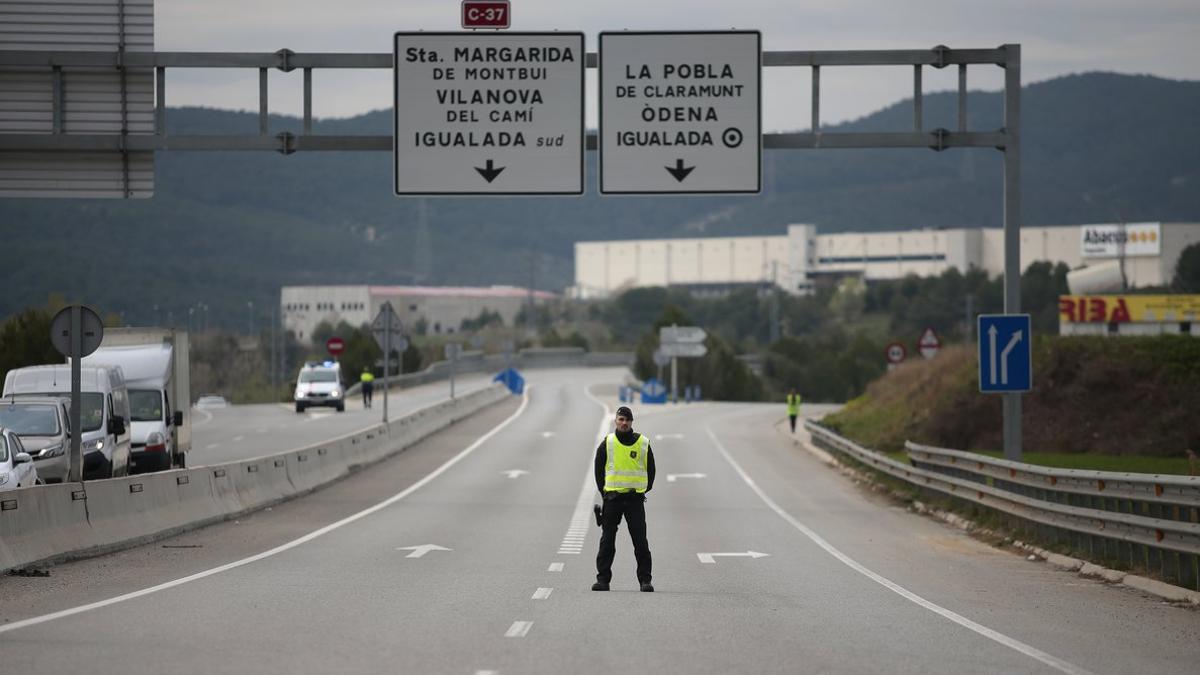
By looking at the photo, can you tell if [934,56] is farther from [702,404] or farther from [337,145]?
[702,404]

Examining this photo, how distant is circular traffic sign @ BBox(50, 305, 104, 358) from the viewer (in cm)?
2170

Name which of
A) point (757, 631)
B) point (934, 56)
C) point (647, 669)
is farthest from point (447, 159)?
point (647, 669)

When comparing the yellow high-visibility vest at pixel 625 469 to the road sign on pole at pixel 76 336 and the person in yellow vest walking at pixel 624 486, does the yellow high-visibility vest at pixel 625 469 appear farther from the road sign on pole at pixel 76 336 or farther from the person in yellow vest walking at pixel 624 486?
the road sign on pole at pixel 76 336

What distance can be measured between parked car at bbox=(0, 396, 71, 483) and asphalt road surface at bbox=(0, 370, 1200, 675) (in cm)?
301

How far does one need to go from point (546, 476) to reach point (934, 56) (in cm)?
1872

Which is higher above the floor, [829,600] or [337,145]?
[337,145]

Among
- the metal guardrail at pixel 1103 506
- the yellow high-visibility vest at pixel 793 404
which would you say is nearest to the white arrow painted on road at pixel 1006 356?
the metal guardrail at pixel 1103 506

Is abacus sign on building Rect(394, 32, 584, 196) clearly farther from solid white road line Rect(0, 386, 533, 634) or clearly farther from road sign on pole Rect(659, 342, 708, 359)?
road sign on pole Rect(659, 342, 708, 359)

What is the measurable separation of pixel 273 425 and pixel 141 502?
38.5 m

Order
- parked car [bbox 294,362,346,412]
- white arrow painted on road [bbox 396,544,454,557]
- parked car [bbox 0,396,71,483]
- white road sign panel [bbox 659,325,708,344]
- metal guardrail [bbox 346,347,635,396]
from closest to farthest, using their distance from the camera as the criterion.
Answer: white arrow painted on road [bbox 396,544,454,557], parked car [bbox 0,396,71,483], parked car [bbox 294,362,346,412], white road sign panel [bbox 659,325,708,344], metal guardrail [bbox 346,347,635,396]

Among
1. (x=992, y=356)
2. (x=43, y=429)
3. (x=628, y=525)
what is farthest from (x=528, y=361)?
(x=628, y=525)

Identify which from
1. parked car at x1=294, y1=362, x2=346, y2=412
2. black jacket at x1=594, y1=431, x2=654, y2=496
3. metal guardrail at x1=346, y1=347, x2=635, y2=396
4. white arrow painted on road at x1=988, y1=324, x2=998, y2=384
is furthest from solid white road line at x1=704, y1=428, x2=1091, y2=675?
metal guardrail at x1=346, y1=347, x2=635, y2=396

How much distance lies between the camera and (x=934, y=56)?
22.0 meters

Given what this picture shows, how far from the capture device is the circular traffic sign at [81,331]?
21.7 metres
